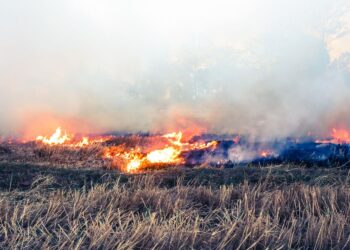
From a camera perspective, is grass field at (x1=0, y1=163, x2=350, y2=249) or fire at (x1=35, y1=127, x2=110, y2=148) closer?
grass field at (x1=0, y1=163, x2=350, y2=249)

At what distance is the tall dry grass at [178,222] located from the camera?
4.53m

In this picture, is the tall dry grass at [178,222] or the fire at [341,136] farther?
the fire at [341,136]

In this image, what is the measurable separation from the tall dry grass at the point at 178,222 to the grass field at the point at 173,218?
0.01 metres

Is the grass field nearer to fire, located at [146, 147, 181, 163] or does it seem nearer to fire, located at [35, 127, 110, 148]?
fire, located at [146, 147, 181, 163]

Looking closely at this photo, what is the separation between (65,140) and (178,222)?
37.3ft

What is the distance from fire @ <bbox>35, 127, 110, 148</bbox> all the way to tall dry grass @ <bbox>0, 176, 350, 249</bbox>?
8.19 metres

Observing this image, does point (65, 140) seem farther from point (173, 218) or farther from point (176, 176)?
point (173, 218)

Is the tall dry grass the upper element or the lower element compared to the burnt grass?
upper

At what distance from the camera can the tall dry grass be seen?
14.9 feet

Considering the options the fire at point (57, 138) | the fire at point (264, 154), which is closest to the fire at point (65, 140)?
the fire at point (57, 138)

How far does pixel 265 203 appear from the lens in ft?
19.8

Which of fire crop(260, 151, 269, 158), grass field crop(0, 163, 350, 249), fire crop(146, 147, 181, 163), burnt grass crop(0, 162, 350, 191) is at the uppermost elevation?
grass field crop(0, 163, 350, 249)

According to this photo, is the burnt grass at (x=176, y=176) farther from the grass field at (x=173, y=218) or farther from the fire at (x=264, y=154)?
the fire at (x=264, y=154)

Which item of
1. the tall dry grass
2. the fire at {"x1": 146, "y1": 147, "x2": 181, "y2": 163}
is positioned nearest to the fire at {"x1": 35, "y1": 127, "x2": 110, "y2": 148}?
the fire at {"x1": 146, "y1": 147, "x2": 181, "y2": 163}
